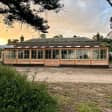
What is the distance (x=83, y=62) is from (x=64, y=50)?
139 inches

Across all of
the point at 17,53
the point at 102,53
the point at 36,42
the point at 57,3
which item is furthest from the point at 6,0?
the point at 36,42

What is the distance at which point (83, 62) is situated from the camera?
49.1 metres

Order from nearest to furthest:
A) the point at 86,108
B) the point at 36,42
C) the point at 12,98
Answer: the point at 12,98 < the point at 86,108 < the point at 36,42

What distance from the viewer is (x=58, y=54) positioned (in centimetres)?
5103

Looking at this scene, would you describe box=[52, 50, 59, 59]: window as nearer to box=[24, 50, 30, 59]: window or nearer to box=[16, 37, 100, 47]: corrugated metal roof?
box=[16, 37, 100, 47]: corrugated metal roof

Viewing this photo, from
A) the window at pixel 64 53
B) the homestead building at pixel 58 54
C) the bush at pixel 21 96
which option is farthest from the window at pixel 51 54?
the bush at pixel 21 96

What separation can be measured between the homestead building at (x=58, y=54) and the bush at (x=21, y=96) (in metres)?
40.3

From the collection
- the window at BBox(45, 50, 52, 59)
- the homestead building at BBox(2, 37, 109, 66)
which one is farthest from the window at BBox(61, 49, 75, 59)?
the window at BBox(45, 50, 52, 59)

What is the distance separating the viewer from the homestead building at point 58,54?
48656 millimetres

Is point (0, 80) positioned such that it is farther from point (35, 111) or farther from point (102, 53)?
point (102, 53)

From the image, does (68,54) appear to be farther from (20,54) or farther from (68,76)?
(68,76)

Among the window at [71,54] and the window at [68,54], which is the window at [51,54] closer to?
the window at [68,54]

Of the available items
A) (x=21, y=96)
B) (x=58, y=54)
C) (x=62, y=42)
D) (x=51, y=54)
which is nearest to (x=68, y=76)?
(x=21, y=96)

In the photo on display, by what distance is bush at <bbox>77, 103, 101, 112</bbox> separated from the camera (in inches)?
330
